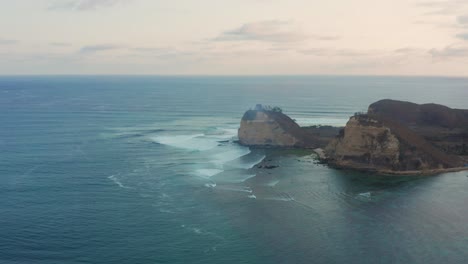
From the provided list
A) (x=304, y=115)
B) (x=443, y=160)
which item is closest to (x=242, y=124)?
(x=443, y=160)

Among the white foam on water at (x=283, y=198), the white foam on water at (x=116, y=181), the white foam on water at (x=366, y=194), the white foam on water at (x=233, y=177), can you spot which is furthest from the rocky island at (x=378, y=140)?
the white foam on water at (x=116, y=181)

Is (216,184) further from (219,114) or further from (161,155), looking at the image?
(219,114)

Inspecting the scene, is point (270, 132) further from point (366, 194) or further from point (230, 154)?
point (366, 194)

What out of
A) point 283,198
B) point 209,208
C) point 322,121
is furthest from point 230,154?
point 322,121

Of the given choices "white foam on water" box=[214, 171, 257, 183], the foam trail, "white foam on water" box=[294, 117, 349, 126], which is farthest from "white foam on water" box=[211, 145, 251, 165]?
"white foam on water" box=[294, 117, 349, 126]

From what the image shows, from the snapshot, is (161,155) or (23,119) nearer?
(161,155)

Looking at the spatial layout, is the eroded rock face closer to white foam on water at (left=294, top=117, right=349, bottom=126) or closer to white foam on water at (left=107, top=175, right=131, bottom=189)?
white foam on water at (left=107, top=175, right=131, bottom=189)

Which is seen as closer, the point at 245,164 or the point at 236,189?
the point at 236,189
